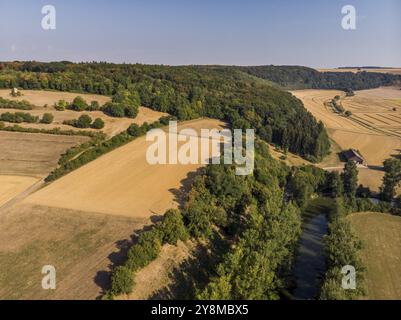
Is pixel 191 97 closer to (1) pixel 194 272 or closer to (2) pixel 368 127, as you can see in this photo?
(2) pixel 368 127

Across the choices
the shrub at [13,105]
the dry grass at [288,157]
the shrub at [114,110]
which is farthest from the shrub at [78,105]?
the dry grass at [288,157]

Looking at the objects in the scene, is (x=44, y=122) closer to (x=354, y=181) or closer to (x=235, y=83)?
(x=354, y=181)

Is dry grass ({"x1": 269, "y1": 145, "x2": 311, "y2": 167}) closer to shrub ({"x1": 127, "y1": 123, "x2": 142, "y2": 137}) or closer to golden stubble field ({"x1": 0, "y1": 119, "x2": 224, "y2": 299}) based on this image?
golden stubble field ({"x1": 0, "y1": 119, "x2": 224, "y2": 299})

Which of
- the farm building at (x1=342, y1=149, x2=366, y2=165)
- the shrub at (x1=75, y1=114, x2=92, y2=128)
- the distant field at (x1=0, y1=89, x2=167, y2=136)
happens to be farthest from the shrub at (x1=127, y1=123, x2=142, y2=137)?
the farm building at (x1=342, y1=149, x2=366, y2=165)

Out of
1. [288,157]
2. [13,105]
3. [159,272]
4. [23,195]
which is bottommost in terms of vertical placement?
[159,272]

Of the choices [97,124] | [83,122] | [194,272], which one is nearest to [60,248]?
[194,272]

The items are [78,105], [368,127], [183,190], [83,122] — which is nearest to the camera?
[183,190]
